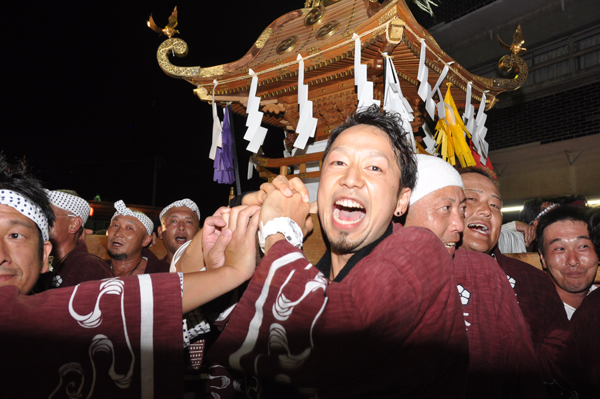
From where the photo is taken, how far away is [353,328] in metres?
0.97

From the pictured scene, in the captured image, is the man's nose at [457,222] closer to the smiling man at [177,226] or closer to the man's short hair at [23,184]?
the man's short hair at [23,184]

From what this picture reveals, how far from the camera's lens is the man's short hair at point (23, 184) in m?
1.53

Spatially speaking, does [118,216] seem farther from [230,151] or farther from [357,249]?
[357,249]

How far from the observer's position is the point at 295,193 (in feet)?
4.45

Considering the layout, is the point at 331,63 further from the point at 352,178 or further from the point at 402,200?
the point at 352,178

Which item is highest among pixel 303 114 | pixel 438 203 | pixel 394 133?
pixel 303 114

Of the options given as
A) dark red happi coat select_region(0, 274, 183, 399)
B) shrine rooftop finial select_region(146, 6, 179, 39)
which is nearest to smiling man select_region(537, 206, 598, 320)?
dark red happi coat select_region(0, 274, 183, 399)

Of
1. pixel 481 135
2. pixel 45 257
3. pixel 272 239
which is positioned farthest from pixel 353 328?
pixel 481 135

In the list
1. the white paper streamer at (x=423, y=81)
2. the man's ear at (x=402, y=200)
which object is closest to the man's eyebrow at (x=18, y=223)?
the man's ear at (x=402, y=200)

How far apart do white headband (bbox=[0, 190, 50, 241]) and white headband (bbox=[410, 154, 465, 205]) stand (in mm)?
1730

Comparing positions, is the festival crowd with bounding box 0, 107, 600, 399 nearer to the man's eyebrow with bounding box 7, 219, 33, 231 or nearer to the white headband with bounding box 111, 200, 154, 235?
the man's eyebrow with bounding box 7, 219, 33, 231

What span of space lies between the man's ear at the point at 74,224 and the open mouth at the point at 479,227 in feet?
10.3

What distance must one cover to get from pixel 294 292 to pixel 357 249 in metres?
0.49

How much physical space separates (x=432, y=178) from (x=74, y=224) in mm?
2969
